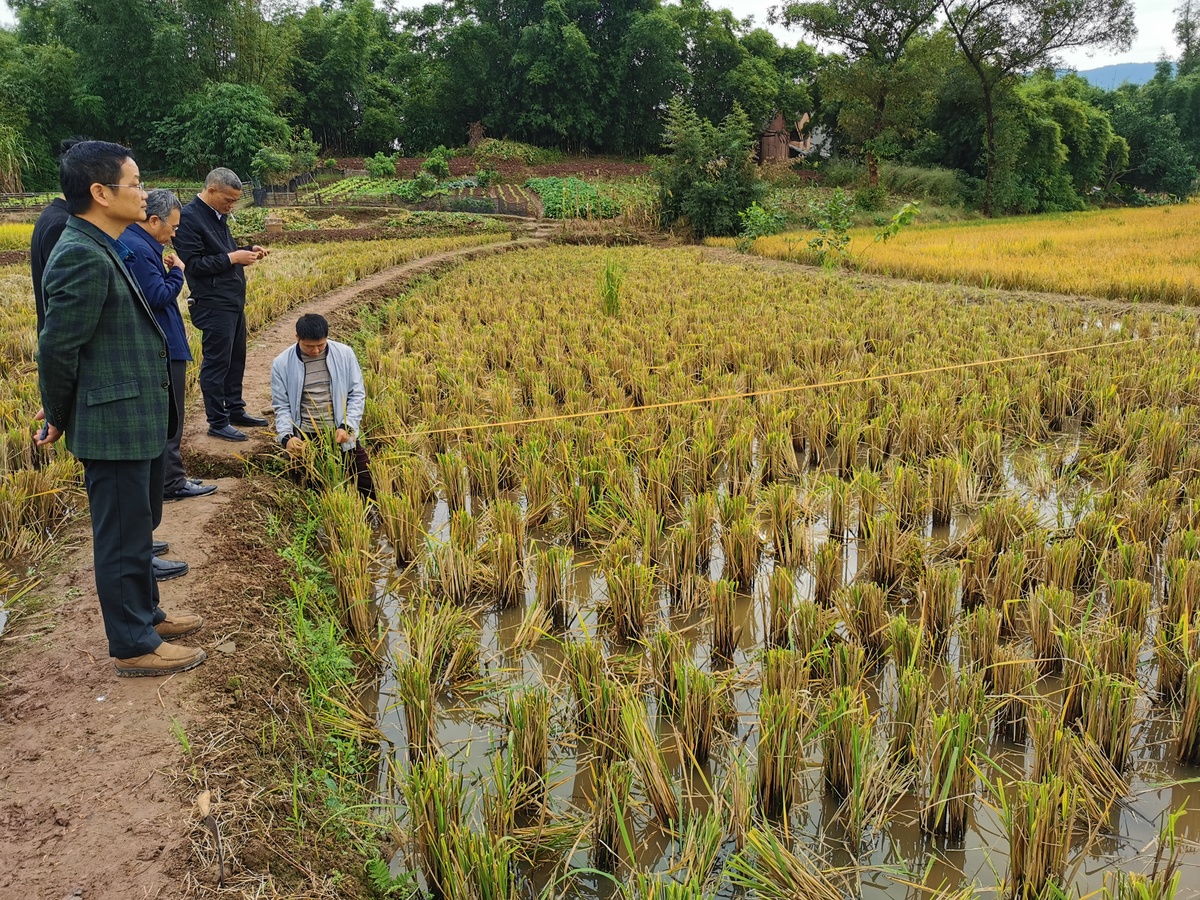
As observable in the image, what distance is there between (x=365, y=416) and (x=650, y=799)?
3.38 metres

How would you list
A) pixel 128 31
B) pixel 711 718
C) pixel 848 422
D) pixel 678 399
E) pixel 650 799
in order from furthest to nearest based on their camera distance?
pixel 128 31
pixel 678 399
pixel 848 422
pixel 711 718
pixel 650 799

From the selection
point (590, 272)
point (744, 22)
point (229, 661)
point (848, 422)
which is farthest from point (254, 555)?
point (744, 22)

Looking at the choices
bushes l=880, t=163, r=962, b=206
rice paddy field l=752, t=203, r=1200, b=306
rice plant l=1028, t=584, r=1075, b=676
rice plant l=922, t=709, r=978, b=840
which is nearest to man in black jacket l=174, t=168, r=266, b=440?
rice plant l=922, t=709, r=978, b=840

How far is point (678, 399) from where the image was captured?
17.2ft

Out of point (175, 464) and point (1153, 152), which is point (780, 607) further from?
point (1153, 152)

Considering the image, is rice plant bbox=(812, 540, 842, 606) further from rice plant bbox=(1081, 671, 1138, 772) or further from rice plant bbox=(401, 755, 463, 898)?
rice plant bbox=(401, 755, 463, 898)

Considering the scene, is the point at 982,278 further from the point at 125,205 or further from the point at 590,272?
the point at 125,205

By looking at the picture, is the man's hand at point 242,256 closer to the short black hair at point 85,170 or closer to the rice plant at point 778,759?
the short black hair at point 85,170

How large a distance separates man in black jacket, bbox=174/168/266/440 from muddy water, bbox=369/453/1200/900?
230 centimetres

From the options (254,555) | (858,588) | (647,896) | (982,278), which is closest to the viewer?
(647,896)

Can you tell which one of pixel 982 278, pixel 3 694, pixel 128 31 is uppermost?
pixel 128 31

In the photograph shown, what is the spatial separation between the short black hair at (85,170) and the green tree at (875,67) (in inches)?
994

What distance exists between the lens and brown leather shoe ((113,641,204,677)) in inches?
93.6

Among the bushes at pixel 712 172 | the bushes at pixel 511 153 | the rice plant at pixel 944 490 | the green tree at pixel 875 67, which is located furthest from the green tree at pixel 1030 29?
the rice plant at pixel 944 490
